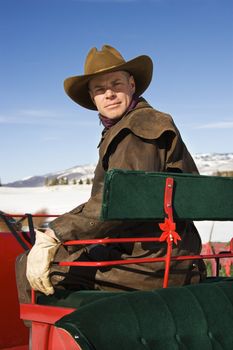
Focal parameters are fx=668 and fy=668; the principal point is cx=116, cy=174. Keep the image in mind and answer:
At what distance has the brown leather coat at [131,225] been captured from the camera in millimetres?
3291

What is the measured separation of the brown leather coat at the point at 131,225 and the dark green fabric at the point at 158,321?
0.37 m

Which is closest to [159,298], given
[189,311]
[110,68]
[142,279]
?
[189,311]

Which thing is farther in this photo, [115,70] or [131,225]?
[115,70]

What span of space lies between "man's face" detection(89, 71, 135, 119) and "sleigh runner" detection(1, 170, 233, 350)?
763mm

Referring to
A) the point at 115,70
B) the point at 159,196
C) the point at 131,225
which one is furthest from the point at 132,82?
the point at 159,196

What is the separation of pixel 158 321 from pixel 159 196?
0.60 m

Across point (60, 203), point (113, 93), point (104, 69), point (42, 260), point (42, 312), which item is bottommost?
point (60, 203)

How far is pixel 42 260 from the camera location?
3.22 metres

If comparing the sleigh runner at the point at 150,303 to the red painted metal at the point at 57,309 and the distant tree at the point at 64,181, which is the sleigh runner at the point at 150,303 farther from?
the distant tree at the point at 64,181

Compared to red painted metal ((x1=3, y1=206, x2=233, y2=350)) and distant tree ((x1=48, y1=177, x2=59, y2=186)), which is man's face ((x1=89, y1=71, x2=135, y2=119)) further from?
distant tree ((x1=48, y1=177, x2=59, y2=186))

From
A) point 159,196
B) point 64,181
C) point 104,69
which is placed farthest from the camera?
point 64,181

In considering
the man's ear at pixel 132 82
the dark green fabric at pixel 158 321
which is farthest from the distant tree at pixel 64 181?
the dark green fabric at pixel 158 321

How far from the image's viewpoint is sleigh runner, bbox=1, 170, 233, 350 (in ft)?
9.07

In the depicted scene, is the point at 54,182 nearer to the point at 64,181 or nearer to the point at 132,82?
the point at 64,181
